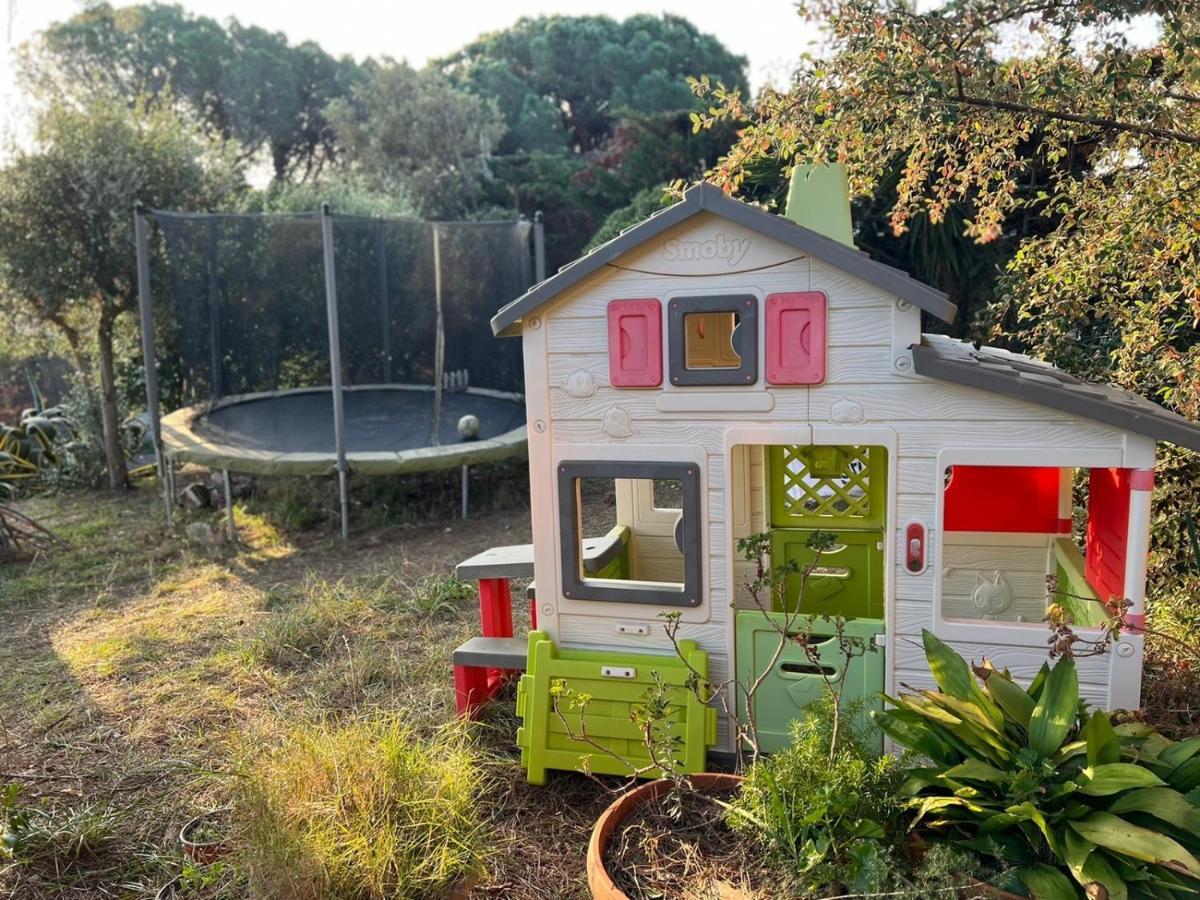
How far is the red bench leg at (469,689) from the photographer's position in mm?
3547

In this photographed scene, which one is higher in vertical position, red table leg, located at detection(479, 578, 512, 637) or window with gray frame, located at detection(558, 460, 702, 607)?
window with gray frame, located at detection(558, 460, 702, 607)

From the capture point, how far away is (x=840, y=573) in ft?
11.9

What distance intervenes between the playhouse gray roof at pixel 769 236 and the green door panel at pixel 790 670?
1.09m

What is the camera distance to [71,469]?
9.43 m

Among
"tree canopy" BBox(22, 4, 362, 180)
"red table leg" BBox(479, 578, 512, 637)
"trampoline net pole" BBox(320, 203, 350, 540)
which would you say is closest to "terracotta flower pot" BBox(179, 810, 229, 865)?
"red table leg" BBox(479, 578, 512, 637)

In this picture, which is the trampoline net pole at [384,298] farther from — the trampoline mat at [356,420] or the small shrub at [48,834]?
the small shrub at [48,834]

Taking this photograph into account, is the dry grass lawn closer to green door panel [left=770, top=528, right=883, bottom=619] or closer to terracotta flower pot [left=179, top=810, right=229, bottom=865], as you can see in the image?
terracotta flower pot [left=179, top=810, right=229, bottom=865]

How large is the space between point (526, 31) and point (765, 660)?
27.9 m

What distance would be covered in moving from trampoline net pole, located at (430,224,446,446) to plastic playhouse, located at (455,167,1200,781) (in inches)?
199

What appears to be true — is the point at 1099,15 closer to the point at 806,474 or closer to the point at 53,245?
the point at 806,474

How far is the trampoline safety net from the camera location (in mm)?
8055

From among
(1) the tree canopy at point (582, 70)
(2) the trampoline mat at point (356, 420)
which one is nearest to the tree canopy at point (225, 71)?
(1) the tree canopy at point (582, 70)

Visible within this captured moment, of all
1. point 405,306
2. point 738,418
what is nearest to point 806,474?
point 738,418

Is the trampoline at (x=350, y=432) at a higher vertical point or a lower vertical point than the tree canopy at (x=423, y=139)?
lower
